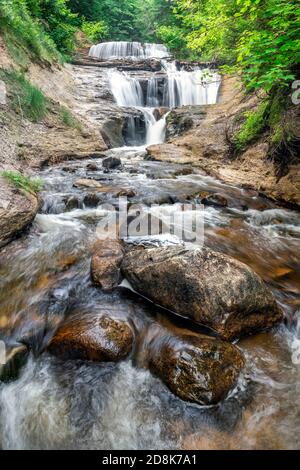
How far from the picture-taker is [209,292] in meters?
2.78

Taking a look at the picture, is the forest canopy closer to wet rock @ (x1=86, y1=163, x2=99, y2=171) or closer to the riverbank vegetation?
the riverbank vegetation

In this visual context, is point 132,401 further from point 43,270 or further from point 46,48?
point 46,48

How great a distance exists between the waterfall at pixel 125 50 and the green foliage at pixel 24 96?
1250 cm

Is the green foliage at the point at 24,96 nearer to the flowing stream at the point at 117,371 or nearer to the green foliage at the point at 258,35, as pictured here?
the flowing stream at the point at 117,371

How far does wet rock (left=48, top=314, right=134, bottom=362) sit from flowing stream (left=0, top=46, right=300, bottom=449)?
81 mm

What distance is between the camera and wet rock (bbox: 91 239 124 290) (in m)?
3.34

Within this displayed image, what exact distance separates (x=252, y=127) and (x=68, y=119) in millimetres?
5269

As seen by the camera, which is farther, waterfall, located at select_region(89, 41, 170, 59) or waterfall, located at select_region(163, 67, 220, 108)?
waterfall, located at select_region(89, 41, 170, 59)

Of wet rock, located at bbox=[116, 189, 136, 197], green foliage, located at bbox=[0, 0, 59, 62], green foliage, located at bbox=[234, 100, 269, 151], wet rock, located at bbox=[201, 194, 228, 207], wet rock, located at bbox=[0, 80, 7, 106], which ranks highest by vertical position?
green foliage, located at bbox=[0, 0, 59, 62]

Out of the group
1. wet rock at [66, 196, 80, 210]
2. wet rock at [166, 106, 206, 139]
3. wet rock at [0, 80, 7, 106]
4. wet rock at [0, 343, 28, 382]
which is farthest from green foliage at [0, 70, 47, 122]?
wet rock at [0, 343, 28, 382]

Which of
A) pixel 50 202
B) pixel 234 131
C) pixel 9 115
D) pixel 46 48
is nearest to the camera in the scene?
pixel 50 202

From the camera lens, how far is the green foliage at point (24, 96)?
698 centimetres
